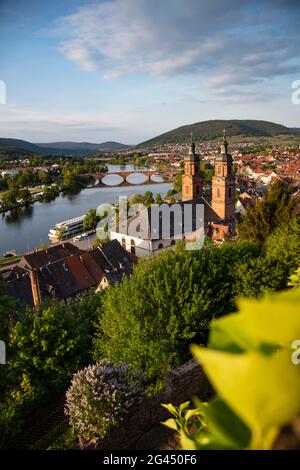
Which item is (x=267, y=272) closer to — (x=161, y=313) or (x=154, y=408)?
(x=161, y=313)

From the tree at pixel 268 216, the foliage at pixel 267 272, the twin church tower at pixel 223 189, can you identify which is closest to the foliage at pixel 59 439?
the foliage at pixel 267 272

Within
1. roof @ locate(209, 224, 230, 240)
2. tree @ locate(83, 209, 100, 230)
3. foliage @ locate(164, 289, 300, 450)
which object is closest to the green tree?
foliage @ locate(164, 289, 300, 450)

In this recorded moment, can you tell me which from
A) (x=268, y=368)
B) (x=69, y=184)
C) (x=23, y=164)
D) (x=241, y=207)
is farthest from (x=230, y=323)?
(x=23, y=164)

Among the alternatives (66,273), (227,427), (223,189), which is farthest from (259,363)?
(223,189)

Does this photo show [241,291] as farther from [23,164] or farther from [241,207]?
[23,164]

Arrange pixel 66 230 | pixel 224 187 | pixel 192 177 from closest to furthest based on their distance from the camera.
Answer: pixel 224 187, pixel 192 177, pixel 66 230

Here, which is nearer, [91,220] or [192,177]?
[192,177]

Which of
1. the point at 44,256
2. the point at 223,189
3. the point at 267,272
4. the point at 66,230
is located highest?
the point at 223,189
